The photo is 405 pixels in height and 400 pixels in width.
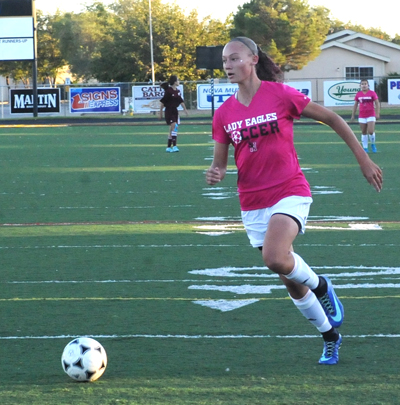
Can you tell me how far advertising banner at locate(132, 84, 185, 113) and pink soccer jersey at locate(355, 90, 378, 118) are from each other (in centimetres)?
2680

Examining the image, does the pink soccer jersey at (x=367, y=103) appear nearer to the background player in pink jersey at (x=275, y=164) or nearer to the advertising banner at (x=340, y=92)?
the background player in pink jersey at (x=275, y=164)

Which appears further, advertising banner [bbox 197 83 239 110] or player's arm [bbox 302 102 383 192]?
advertising banner [bbox 197 83 239 110]

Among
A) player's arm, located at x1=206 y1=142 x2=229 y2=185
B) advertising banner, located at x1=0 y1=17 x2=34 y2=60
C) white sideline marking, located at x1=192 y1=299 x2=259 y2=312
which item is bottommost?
white sideline marking, located at x1=192 y1=299 x2=259 y2=312

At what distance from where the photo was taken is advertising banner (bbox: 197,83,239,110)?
4566 cm

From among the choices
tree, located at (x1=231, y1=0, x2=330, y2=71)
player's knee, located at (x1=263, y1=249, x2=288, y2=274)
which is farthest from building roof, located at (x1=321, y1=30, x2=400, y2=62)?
player's knee, located at (x1=263, y1=249, x2=288, y2=274)

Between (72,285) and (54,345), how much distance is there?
6.34 ft

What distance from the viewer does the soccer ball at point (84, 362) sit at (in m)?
4.71

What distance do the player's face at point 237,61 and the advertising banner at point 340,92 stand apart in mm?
43711

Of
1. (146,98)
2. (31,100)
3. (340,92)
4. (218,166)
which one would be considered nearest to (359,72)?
(340,92)

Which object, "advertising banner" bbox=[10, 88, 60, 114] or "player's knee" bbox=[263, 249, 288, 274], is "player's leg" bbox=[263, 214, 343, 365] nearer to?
"player's knee" bbox=[263, 249, 288, 274]

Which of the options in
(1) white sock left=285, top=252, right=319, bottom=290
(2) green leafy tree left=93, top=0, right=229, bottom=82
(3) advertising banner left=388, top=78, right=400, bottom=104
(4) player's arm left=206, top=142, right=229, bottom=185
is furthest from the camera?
(2) green leafy tree left=93, top=0, right=229, bottom=82

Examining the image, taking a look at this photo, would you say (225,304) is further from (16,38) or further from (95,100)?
(95,100)

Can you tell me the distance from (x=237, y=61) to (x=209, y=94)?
4224 centimetres

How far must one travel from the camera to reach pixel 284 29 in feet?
225
